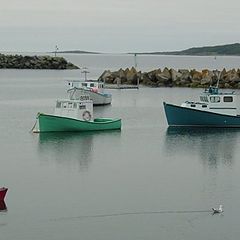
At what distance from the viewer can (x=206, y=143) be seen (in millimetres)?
29000

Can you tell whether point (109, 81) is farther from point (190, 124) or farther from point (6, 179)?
point (6, 179)

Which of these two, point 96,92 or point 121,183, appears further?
point 96,92

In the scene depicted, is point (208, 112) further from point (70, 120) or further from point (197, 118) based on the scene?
point (70, 120)

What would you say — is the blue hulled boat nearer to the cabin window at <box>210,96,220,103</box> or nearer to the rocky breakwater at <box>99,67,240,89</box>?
the cabin window at <box>210,96,220,103</box>

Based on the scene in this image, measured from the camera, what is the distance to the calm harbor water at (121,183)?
15.8m

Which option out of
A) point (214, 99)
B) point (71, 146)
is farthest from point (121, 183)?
point (214, 99)

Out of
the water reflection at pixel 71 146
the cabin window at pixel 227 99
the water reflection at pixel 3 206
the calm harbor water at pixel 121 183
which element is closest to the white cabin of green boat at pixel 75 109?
the water reflection at pixel 71 146

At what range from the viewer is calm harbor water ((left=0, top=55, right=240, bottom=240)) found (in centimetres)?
1581

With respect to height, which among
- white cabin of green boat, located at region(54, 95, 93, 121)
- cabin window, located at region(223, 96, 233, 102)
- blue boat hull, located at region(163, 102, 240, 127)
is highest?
cabin window, located at region(223, 96, 233, 102)

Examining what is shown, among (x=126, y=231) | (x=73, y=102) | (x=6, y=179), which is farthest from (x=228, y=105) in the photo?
(x=126, y=231)

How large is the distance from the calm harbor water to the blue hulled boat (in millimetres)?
636

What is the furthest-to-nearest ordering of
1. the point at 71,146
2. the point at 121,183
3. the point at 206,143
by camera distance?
the point at 206,143, the point at 71,146, the point at 121,183

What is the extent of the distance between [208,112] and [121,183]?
45.1 feet

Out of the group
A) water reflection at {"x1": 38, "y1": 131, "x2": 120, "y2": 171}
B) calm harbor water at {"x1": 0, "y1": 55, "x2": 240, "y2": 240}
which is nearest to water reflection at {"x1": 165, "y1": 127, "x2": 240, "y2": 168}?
calm harbor water at {"x1": 0, "y1": 55, "x2": 240, "y2": 240}
